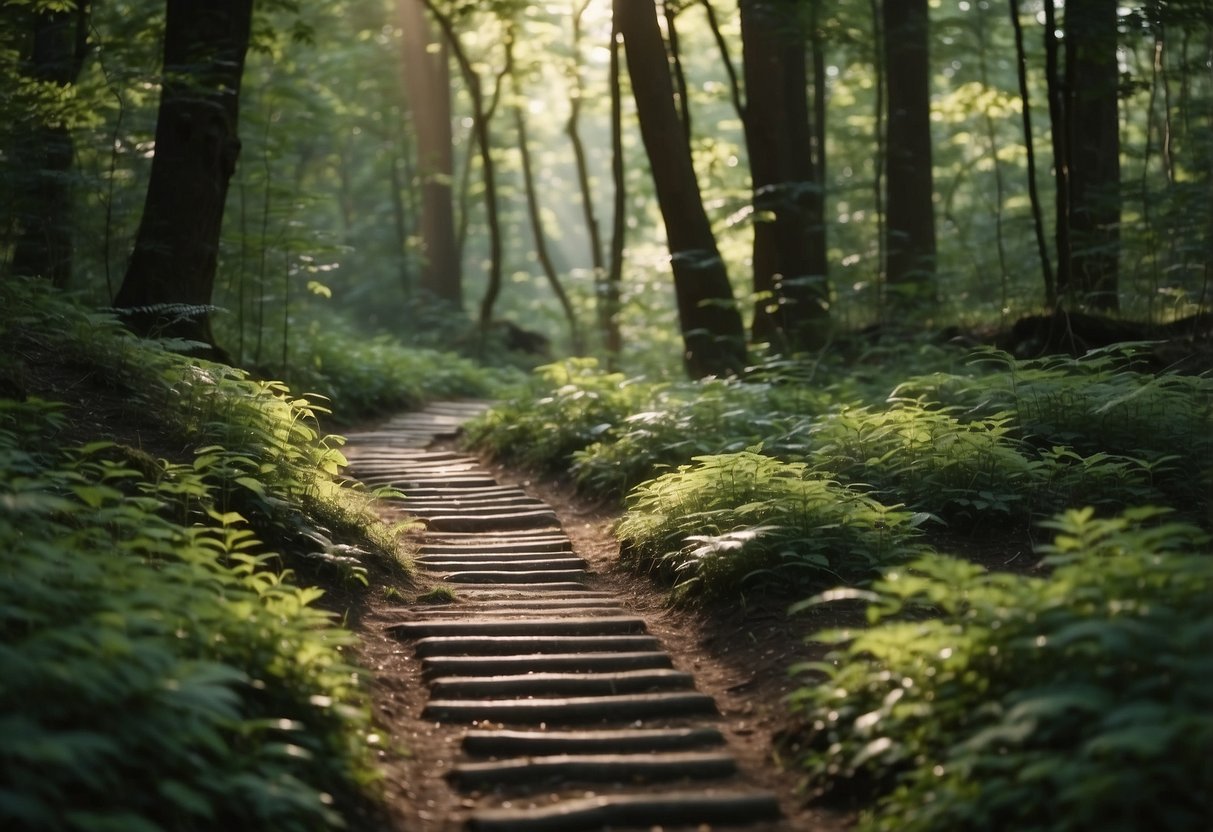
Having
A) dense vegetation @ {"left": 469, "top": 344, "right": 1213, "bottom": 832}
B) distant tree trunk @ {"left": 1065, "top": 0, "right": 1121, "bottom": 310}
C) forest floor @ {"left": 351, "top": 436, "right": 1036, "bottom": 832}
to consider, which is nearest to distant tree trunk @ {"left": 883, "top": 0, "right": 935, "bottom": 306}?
distant tree trunk @ {"left": 1065, "top": 0, "right": 1121, "bottom": 310}

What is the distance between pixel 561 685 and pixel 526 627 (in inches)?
33.2

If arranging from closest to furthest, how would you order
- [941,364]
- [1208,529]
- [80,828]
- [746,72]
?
[80,828], [1208,529], [941,364], [746,72]

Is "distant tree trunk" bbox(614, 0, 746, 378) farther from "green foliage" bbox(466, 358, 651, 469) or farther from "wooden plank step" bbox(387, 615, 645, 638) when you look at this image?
"wooden plank step" bbox(387, 615, 645, 638)

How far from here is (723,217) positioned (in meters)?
16.7

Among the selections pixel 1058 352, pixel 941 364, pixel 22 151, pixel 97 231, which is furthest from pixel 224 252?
pixel 1058 352

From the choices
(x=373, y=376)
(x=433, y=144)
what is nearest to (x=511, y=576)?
(x=373, y=376)

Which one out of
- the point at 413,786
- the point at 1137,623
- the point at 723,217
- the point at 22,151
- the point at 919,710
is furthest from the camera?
the point at 723,217

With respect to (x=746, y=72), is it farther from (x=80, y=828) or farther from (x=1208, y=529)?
(x=80, y=828)

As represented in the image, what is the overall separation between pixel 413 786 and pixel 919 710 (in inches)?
90.3

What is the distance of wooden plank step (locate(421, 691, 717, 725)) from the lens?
5.69 m

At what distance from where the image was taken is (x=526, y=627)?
6789 mm

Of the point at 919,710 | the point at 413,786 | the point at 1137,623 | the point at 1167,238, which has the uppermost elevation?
the point at 1167,238

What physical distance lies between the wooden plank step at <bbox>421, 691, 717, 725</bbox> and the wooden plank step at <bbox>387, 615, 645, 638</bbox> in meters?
0.95

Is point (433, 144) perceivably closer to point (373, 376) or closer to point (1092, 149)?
point (373, 376)
